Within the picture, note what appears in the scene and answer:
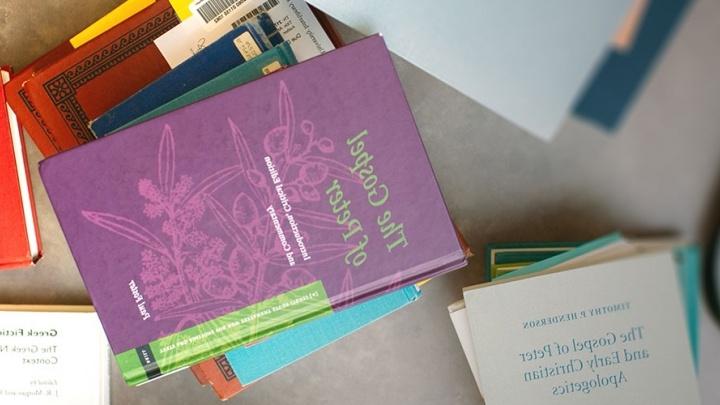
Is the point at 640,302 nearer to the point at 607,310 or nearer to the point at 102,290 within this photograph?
the point at 607,310

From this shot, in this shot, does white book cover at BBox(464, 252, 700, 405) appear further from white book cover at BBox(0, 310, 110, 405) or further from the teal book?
white book cover at BBox(0, 310, 110, 405)

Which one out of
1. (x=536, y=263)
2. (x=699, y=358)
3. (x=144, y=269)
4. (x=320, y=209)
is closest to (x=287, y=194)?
(x=320, y=209)

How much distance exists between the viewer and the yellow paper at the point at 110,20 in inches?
33.7

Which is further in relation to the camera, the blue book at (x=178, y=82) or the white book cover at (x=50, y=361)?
the white book cover at (x=50, y=361)

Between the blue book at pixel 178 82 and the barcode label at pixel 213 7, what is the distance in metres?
0.05

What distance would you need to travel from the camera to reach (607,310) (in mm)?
748

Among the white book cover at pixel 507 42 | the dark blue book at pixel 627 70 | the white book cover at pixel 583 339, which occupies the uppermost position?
the white book cover at pixel 507 42

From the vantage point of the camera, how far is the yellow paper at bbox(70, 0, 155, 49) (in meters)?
0.86

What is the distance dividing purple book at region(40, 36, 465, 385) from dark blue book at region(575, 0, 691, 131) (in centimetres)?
19

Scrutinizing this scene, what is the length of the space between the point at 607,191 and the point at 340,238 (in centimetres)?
29

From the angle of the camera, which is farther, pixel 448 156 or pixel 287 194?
pixel 448 156

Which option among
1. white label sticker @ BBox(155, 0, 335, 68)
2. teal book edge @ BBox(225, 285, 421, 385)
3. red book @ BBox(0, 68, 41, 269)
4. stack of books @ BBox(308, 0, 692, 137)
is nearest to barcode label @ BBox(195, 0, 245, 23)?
white label sticker @ BBox(155, 0, 335, 68)

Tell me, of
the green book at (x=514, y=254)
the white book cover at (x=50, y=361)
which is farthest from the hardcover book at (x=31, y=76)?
the green book at (x=514, y=254)

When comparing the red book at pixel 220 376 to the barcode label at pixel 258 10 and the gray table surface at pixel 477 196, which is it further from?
the barcode label at pixel 258 10
